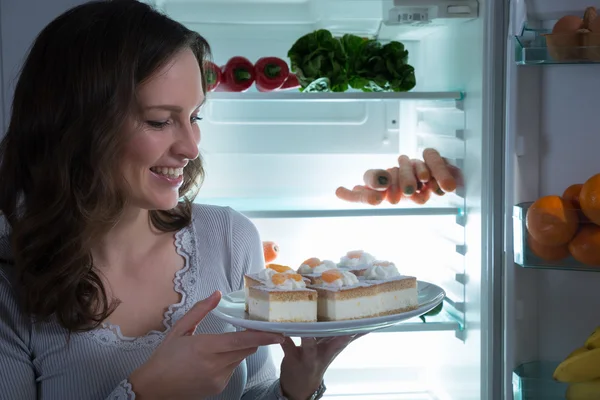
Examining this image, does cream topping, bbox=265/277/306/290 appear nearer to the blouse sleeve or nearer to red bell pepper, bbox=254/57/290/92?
the blouse sleeve

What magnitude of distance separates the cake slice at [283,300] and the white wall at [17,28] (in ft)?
2.84

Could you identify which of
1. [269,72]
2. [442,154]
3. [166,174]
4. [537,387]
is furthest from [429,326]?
[166,174]

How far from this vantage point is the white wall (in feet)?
5.54

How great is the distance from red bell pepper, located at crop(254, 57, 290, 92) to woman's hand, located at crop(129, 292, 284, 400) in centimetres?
109

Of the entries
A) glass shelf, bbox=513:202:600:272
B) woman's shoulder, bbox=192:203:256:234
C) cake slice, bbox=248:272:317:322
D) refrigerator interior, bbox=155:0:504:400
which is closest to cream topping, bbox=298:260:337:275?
cake slice, bbox=248:272:317:322

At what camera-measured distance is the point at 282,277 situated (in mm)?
1215

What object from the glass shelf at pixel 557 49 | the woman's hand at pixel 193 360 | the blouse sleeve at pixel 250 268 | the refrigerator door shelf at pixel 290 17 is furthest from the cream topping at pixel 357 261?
the refrigerator door shelf at pixel 290 17

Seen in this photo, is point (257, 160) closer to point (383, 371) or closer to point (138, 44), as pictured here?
point (383, 371)

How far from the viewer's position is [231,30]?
2207 millimetres

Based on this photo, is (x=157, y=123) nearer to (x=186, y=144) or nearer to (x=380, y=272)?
(x=186, y=144)

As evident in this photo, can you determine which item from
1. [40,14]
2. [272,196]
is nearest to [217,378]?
[40,14]

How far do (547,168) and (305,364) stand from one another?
630 millimetres

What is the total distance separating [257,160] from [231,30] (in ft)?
1.33

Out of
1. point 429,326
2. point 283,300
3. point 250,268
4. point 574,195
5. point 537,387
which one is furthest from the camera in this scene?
point 429,326
